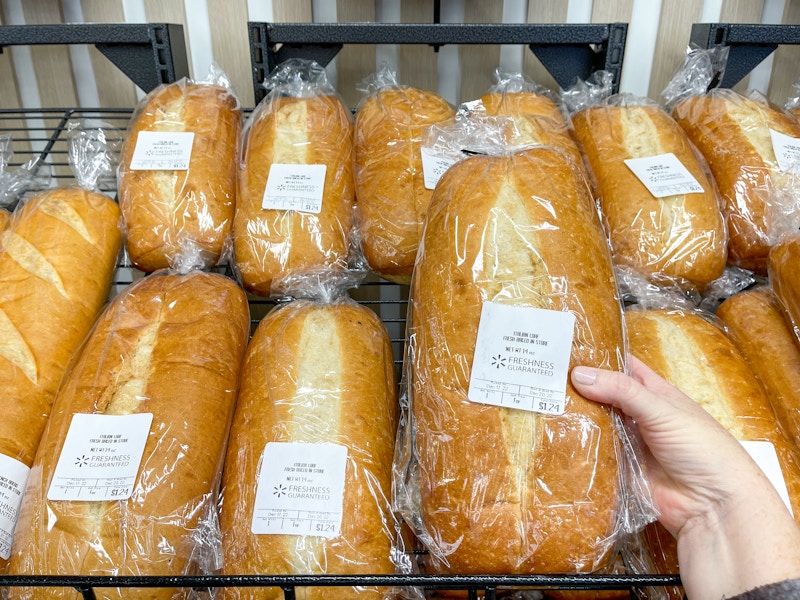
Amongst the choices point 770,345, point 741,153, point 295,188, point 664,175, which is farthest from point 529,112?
point 770,345

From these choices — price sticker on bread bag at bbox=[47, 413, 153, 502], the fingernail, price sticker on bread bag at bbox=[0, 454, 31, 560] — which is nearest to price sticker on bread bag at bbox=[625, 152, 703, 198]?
the fingernail

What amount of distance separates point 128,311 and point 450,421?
73cm

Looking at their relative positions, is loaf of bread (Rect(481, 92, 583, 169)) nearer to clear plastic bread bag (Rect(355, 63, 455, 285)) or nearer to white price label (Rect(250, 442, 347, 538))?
clear plastic bread bag (Rect(355, 63, 455, 285))

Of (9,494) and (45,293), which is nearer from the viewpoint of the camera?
(9,494)

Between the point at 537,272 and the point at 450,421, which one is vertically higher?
the point at 537,272

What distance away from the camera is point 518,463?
0.83 metres

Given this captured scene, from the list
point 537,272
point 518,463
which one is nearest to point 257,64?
point 537,272

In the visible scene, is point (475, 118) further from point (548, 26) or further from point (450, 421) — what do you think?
point (450, 421)

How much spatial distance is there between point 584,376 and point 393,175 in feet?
2.35

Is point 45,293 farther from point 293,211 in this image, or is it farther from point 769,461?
point 769,461

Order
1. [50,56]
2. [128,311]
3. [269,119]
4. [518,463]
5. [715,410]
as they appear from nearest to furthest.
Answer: [518,463]
[715,410]
[128,311]
[269,119]
[50,56]

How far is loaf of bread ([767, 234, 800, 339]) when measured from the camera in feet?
3.57

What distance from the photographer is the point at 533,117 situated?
1437 millimetres

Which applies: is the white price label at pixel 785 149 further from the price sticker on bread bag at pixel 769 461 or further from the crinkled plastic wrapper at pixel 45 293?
the crinkled plastic wrapper at pixel 45 293
